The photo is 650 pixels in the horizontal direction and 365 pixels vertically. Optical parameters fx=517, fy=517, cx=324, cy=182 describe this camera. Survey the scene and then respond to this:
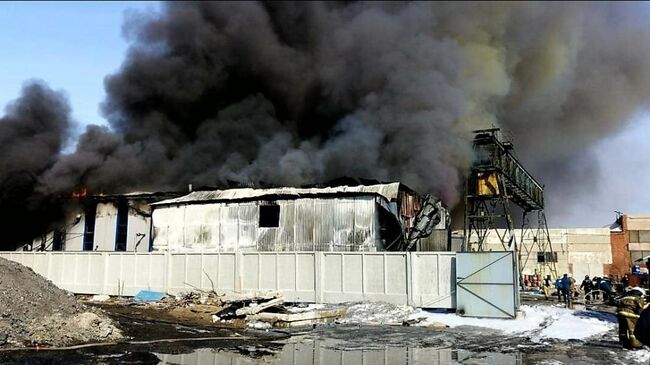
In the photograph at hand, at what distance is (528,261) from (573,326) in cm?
2390

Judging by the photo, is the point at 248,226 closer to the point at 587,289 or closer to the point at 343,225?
the point at 343,225

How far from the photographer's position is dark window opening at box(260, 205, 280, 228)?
22359 millimetres

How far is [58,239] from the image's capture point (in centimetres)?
2905

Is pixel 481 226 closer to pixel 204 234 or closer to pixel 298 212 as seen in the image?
pixel 298 212

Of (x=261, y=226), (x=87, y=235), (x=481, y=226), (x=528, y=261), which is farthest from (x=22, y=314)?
(x=528, y=261)

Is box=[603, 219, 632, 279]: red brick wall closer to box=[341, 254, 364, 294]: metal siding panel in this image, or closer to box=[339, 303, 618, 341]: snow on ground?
box=[339, 303, 618, 341]: snow on ground

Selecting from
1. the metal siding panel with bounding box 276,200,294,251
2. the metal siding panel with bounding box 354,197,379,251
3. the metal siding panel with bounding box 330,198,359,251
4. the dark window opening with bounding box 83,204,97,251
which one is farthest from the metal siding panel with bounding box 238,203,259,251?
the dark window opening with bounding box 83,204,97,251

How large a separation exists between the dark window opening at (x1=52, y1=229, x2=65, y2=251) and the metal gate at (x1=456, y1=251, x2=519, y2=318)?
23076 millimetres


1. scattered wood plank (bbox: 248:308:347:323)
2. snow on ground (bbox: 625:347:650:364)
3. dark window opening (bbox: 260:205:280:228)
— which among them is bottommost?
snow on ground (bbox: 625:347:650:364)

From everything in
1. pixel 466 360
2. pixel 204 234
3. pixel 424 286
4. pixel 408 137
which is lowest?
pixel 466 360

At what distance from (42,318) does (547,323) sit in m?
12.3

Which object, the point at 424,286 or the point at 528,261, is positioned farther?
the point at 528,261

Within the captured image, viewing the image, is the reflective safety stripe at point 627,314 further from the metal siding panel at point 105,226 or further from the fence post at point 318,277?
the metal siding panel at point 105,226

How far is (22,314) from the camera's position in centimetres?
1077
